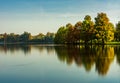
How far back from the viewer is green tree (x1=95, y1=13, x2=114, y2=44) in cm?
6644

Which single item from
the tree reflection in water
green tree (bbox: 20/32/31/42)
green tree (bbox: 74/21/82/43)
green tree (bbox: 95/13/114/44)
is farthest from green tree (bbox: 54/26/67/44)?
green tree (bbox: 20/32/31/42)

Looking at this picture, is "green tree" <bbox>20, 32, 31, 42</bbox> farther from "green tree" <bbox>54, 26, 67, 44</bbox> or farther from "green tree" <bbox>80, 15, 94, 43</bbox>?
"green tree" <bbox>80, 15, 94, 43</bbox>

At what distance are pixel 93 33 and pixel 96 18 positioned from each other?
416cm

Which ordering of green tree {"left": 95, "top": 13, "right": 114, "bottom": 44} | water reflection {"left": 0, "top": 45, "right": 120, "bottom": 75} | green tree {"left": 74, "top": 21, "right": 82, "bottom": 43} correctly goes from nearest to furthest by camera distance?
water reflection {"left": 0, "top": 45, "right": 120, "bottom": 75} < green tree {"left": 95, "top": 13, "right": 114, "bottom": 44} < green tree {"left": 74, "top": 21, "right": 82, "bottom": 43}

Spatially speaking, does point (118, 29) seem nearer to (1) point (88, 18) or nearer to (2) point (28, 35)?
(1) point (88, 18)

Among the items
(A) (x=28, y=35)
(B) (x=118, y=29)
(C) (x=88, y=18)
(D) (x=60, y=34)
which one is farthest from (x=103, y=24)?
(A) (x=28, y=35)

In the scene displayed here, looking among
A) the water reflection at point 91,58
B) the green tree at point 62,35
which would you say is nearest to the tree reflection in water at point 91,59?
the water reflection at point 91,58

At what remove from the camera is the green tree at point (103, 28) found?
66.4 metres

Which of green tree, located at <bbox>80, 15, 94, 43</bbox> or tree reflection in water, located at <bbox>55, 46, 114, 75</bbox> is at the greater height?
green tree, located at <bbox>80, 15, 94, 43</bbox>

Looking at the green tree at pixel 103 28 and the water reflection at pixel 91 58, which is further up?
the green tree at pixel 103 28

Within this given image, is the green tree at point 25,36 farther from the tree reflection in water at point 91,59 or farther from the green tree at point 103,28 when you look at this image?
the tree reflection in water at point 91,59

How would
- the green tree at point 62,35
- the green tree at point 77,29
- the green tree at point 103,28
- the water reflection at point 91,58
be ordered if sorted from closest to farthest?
the water reflection at point 91,58 → the green tree at point 103,28 → the green tree at point 77,29 → the green tree at point 62,35

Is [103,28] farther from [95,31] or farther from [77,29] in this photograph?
[77,29]

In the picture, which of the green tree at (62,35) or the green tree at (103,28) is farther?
the green tree at (62,35)
